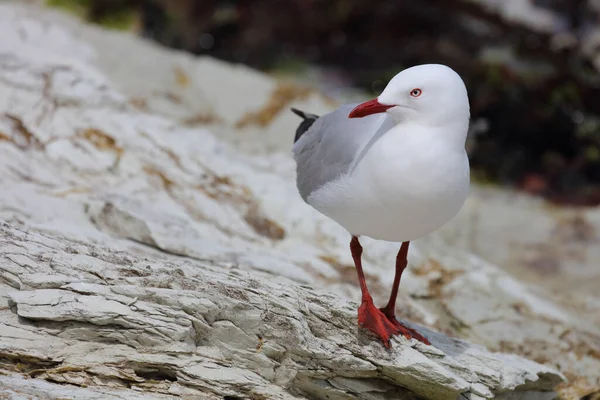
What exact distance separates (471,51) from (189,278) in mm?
8672

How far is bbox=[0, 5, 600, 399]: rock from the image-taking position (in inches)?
153

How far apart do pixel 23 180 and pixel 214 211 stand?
1.45 m

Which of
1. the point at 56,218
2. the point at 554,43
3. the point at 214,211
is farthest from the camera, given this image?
the point at 554,43

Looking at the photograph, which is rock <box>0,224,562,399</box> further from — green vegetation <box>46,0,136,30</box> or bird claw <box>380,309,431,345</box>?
green vegetation <box>46,0,136,30</box>

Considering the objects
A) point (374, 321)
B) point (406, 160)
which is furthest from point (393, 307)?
point (406, 160)

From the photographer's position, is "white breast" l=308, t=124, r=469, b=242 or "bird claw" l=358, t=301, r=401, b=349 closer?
"white breast" l=308, t=124, r=469, b=242

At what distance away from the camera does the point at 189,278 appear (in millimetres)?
4180

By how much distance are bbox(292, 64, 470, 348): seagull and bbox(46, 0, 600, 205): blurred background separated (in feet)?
23.6

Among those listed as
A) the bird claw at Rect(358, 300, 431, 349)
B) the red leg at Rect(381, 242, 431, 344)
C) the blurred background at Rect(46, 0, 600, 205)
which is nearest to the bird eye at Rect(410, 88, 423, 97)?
the red leg at Rect(381, 242, 431, 344)

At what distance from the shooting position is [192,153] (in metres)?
6.89

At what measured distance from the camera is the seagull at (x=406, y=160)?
3812 mm

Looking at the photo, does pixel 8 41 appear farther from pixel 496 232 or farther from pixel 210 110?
pixel 496 232

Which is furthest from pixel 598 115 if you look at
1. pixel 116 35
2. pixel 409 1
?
pixel 116 35

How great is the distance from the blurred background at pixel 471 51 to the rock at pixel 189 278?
3.70 meters
